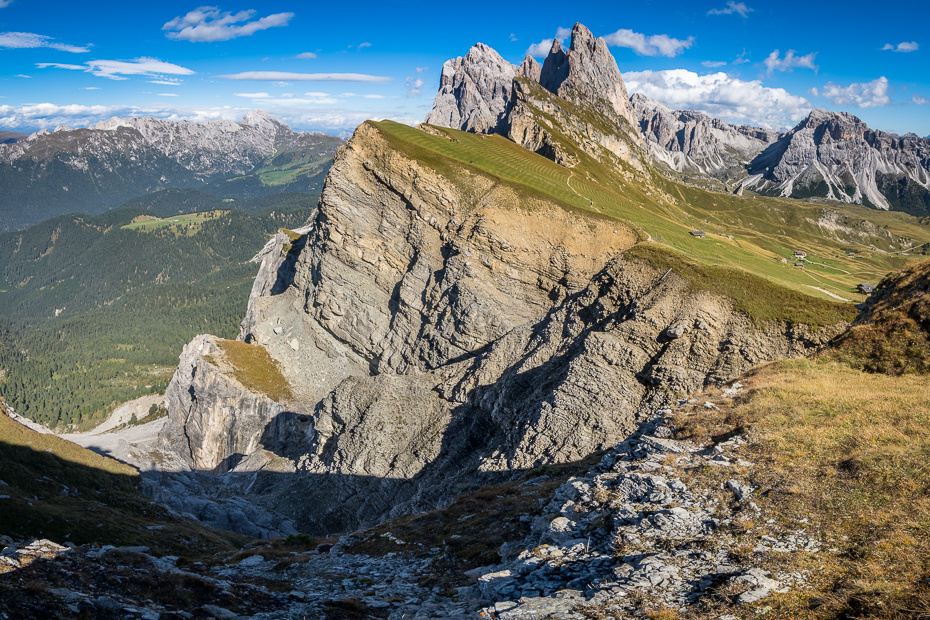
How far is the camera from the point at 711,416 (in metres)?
21.8

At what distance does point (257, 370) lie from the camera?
80812 mm

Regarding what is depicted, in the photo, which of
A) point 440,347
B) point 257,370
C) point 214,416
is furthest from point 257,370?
point 440,347

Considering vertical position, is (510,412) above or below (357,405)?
above

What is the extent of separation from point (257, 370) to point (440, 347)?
3582cm

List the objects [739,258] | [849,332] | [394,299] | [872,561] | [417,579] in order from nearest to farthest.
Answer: [872,561] → [417,579] → [849,332] → [739,258] → [394,299]

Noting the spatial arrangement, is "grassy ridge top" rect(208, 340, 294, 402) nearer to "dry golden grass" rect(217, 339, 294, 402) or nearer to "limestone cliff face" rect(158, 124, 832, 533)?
"dry golden grass" rect(217, 339, 294, 402)

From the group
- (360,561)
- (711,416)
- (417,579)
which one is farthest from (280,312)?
(711,416)

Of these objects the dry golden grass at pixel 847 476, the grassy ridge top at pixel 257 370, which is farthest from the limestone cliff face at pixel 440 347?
the dry golden grass at pixel 847 476

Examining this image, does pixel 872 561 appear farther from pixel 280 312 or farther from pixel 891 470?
pixel 280 312

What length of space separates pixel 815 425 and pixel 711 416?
4228mm

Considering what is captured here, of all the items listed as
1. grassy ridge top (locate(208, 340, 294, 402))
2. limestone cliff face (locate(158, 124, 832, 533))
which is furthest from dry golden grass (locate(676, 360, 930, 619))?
grassy ridge top (locate(208, 340, 294, 402))

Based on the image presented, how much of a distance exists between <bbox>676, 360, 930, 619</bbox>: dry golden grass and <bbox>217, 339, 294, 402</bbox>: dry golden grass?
233 ft

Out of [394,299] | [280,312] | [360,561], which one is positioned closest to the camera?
[360,561]

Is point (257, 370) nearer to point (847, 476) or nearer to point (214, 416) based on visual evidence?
point (214, 416)
